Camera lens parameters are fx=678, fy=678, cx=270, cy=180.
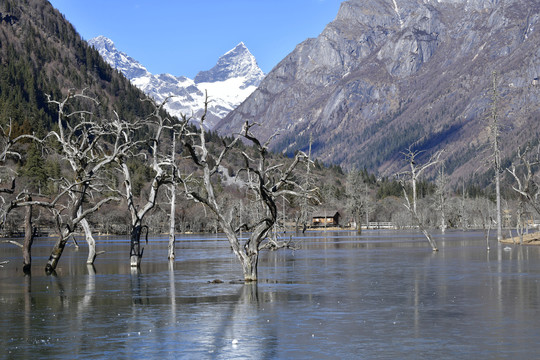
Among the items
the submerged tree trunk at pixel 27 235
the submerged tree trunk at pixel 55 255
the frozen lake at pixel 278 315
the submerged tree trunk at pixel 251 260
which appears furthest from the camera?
the submerged tree trunk at pixel 55 255

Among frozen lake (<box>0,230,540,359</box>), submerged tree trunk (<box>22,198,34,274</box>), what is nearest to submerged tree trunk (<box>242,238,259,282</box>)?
frozen lake (<box>0,230,540,359</box>)

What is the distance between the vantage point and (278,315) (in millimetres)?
25641

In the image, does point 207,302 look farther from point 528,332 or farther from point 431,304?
point 528,332

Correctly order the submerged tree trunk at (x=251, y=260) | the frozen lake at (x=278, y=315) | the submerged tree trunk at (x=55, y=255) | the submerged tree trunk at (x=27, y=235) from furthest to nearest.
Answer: the submerged tree trunk at (x=55, y=255) < the submerged tree trunk at (x=27, y=235) < the submerged tree trunk at (x=251, y=260) < the frozen lake at (x=278, y=315)

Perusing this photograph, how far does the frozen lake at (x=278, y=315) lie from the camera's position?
19.4 meters

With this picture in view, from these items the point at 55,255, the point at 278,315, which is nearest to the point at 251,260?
the point at 278,315

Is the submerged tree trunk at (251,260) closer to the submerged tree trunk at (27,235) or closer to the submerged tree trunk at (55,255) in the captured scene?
the submerged tree trunk at (55,255)

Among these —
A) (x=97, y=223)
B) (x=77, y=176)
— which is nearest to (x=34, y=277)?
(x=77, y=176)

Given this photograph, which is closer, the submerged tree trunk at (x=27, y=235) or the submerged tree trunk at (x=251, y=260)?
the submerged tree trunk at (x=251, y=260)

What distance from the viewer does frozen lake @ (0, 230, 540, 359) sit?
63.5 ft

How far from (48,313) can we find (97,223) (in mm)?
147408

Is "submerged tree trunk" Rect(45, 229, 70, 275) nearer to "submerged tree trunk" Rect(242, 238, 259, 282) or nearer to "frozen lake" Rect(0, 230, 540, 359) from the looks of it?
"frozen lake" Rect(0, 230, 540, 359)

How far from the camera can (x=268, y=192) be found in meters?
34.8

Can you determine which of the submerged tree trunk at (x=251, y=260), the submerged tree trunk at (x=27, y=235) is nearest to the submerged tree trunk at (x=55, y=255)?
the submerged tree trunk at (x=27, y=235)
